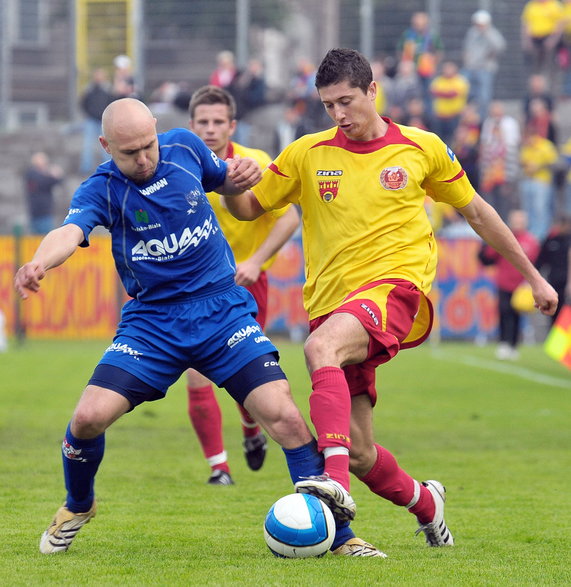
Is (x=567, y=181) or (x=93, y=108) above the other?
(x=93, y=108)

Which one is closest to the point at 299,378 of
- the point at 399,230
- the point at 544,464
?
the point at 544,464

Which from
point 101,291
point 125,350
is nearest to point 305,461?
point 125,350

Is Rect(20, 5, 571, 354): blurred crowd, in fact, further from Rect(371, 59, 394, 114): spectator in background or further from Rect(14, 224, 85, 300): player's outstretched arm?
Rect(14, 224, 85, 300): player's outstretched arm

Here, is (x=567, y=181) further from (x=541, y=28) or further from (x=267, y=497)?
(x=267, y=497)

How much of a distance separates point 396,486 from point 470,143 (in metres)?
17.2

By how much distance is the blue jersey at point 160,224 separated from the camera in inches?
233

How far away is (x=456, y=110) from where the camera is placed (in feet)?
77.9

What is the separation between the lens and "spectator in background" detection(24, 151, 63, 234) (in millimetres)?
24562

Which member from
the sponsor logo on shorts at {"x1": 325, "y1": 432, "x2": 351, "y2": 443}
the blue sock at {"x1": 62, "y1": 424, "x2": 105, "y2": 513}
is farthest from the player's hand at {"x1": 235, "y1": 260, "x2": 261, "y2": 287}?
the sponsor logo on shorts at {"x1": 325, "y1": 432, "x2": 351, "y2": 443}

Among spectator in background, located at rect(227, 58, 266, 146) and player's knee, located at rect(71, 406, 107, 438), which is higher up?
spectator in background, located at rect(227, 58, 266, 146)

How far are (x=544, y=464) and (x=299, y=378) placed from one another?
7.73 metres

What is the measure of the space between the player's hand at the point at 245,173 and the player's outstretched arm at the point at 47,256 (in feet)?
2.93

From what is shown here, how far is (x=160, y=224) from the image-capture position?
19.5ft

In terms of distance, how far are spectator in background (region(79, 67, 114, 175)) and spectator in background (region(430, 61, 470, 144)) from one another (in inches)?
239
